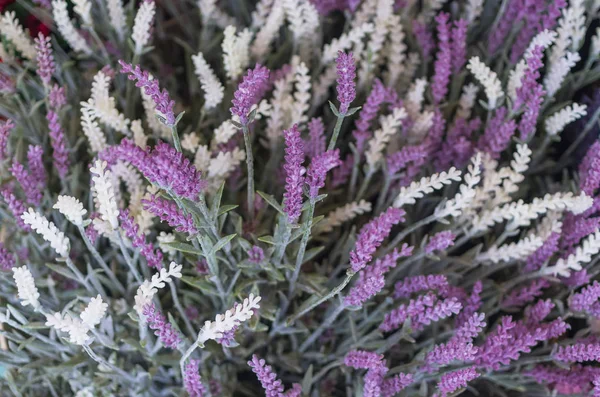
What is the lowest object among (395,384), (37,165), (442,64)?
(395,384)

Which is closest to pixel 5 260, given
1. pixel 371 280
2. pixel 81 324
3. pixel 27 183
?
pixel 27 183

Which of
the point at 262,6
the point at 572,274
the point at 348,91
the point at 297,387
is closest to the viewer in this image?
the point at 348,91

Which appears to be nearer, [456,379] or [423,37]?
[456,379]

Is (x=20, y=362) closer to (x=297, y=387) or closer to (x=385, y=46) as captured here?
(x=297, y=387)

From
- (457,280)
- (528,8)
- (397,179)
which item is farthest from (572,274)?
(528,8)

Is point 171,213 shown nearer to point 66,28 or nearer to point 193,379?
point 193,379

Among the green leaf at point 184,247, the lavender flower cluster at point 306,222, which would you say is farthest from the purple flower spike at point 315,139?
the green leaf at point 184,247

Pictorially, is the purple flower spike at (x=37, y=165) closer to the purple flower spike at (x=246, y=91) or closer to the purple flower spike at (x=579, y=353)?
the purple flower spike at (x=246, y=91)
